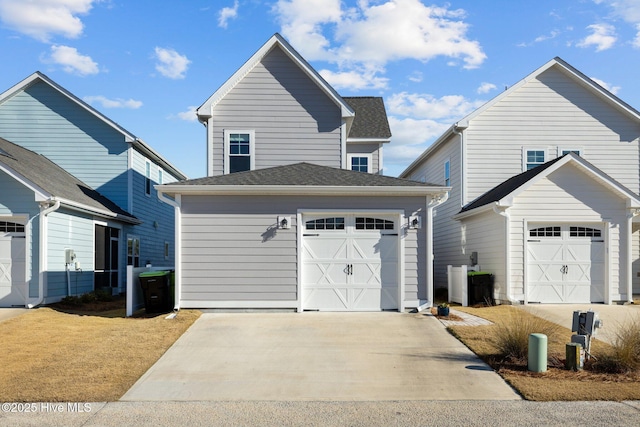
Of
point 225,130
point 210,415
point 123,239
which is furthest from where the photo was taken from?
point 123,239

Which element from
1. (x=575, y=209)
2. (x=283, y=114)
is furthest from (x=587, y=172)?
Answer: (x=283, y=114)

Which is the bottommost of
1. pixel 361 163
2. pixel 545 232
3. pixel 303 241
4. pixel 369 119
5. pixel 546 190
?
pixel 303 241

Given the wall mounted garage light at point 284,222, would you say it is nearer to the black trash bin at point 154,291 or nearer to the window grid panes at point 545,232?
the black trash bin at point 154,291

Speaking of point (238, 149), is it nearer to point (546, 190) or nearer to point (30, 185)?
point (30, 185)

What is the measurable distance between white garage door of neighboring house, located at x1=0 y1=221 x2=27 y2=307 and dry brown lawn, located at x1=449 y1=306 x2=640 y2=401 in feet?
39.7

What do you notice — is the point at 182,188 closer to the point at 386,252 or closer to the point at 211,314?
the point at 211,314

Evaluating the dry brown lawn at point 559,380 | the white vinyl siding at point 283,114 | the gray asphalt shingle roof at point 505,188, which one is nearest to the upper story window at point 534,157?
the gray asphalt shingle roof at point 505,188

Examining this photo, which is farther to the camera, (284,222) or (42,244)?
(42,244)

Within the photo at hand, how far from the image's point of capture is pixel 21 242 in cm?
Result: 1525

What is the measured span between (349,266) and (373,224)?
4.03 ft

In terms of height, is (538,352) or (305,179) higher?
(305,179)

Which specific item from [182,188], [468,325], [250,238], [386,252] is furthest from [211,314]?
[468,325]

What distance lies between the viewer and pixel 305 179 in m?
13.9

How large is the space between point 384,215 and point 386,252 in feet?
3.06
